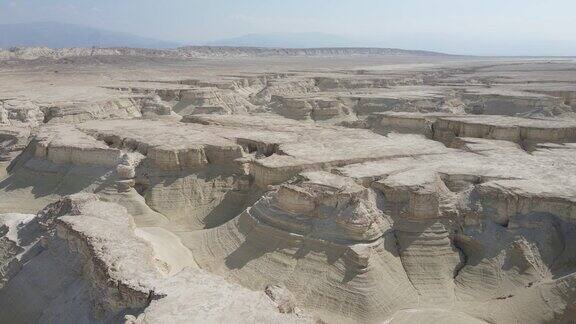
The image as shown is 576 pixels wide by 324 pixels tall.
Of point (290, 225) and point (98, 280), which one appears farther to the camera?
point (290, 225)

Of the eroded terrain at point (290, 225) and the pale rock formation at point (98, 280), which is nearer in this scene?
the pale rock formation at point (98, 280)

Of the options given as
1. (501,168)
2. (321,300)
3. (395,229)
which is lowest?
(321,300)

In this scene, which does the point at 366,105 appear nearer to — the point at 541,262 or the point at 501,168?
the point at 501,168

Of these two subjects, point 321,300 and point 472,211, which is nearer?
point 321,300

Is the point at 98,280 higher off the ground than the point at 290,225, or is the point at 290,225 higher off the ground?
the point at 98,280

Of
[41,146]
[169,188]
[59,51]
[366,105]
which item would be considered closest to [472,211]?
[169,188]

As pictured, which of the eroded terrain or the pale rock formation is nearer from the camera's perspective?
the pale rock formation

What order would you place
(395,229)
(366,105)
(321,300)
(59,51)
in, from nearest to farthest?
(321,300), (395,229), (366,105), (59,51)

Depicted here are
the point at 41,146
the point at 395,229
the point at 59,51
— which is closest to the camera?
the point at 395,229
